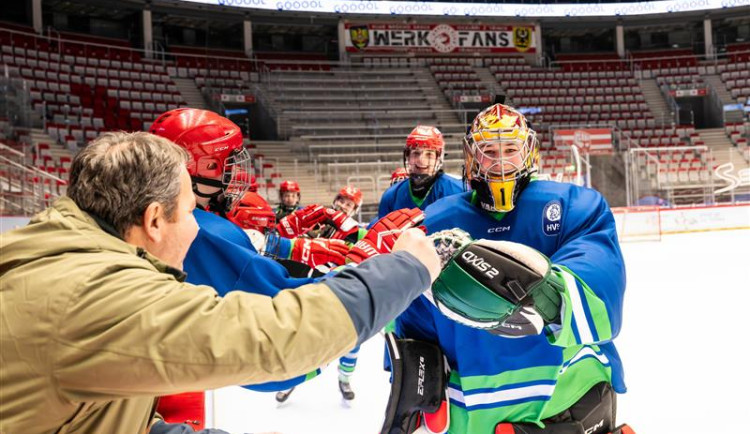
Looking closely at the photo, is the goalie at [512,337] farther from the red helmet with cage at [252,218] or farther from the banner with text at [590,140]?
the banner with text at [590,140]

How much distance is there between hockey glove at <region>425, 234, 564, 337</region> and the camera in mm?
1151

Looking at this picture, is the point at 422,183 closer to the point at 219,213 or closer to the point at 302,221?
the point at 302,221

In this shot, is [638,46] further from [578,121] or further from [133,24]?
[133,24]

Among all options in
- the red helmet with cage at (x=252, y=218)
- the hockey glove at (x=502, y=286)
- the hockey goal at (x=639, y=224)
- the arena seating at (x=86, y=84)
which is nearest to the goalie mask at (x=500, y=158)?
the hockey glove at (x=502, y=286)

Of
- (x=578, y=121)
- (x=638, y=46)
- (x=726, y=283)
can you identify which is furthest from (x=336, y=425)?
(x=638, y=46)

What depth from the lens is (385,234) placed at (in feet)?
4.58

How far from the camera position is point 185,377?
0.84m

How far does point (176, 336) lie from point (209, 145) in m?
1.13

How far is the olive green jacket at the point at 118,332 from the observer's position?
817 millimetres

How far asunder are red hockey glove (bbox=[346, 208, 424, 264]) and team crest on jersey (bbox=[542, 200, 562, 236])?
0.29 m

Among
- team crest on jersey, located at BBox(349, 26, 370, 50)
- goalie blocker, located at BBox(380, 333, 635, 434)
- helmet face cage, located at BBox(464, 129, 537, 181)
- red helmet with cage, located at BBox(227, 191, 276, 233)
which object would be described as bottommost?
goalie blocker, located at BBox(380, 333, 635, 434)

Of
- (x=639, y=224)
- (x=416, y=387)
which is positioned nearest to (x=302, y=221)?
(x=416, y=387)

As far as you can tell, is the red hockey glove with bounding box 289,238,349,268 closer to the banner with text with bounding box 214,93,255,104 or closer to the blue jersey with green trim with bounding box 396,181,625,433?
the blue jersey with green trim with bounding box 396,181,625,433

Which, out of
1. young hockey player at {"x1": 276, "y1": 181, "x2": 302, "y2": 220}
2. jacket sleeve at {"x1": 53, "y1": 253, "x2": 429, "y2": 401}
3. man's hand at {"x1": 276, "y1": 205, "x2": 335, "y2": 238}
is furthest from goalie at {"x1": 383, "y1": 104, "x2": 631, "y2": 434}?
young hockey player at {"x1": 276, "y1": 181, "x2": 302, "y2": 220}
